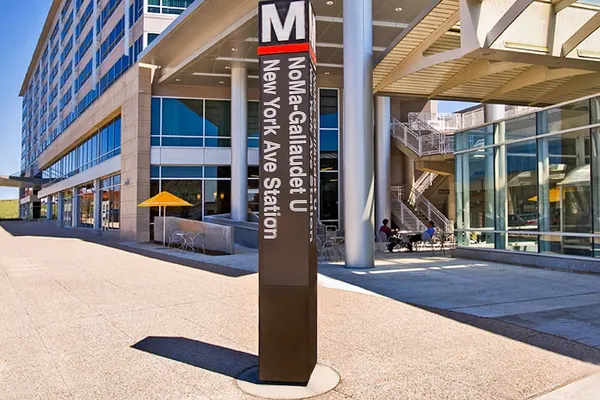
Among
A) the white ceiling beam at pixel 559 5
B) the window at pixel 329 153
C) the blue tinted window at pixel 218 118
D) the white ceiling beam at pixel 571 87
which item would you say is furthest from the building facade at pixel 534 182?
the blue tinted window at pixel 218 118

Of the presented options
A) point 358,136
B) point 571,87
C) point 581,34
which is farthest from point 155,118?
point 581,34

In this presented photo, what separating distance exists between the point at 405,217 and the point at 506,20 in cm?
1578

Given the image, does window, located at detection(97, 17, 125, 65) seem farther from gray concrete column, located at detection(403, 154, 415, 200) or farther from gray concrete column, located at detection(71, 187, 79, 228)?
gray concrete column, located at detection(403, 154, 415, 200)

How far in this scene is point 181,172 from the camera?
2623cm

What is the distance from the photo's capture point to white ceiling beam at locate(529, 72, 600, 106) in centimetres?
1647

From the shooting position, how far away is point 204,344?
5965mm

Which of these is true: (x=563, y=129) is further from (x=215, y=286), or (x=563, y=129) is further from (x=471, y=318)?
(x=215, y=286)

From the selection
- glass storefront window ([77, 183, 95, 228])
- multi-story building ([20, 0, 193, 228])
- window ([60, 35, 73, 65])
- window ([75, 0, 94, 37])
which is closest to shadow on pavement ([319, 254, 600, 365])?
multi-story building ([20, 0, 193, 228])

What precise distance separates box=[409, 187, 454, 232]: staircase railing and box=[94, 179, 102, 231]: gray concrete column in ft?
68.9

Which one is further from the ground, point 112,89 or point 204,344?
point 112,89

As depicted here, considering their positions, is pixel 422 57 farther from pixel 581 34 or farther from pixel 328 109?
pixel 328 109

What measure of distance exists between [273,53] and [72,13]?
51.2 m

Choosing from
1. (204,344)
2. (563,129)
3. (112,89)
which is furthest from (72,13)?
(204,344)

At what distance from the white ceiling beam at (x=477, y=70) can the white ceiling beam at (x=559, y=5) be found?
180 centimetres
